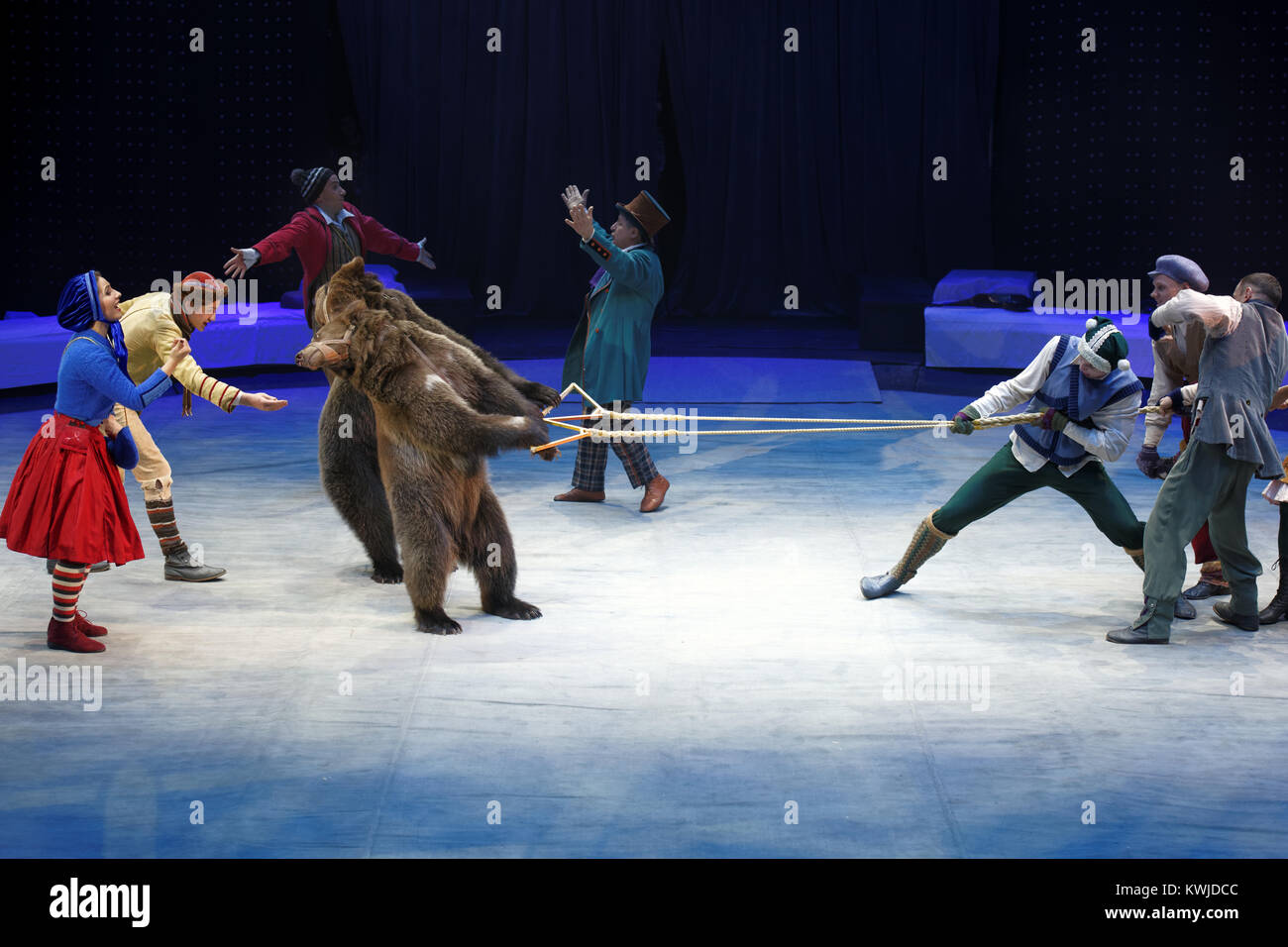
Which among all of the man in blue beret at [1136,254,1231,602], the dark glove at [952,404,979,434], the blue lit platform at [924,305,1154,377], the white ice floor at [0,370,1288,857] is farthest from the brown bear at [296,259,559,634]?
the blue lit platform at [924,305,1154,377]

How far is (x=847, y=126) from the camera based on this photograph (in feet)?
36.1

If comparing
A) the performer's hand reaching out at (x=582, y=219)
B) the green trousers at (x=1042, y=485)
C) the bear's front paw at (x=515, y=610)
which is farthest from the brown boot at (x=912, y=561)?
the performer's hand reaching out at (x=582, y=219)

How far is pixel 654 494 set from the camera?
636 cm

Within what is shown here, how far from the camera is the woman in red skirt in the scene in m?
4.37

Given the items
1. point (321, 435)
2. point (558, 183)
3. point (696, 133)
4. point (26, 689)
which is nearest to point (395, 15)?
point (558, 183)

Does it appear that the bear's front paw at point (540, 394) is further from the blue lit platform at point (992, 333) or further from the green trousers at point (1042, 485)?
the blue lit platform at point (992, 333)

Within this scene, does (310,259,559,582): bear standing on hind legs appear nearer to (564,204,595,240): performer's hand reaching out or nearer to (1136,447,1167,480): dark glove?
(564,204,595,240): performer's hand reaching out

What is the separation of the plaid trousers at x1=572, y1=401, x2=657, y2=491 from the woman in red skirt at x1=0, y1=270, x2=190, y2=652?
234cm

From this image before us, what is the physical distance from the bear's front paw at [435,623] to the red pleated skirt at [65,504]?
932mm

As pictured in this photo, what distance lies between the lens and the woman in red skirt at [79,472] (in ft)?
14.3

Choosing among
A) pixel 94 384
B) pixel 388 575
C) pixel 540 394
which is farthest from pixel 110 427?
pixel 540 394

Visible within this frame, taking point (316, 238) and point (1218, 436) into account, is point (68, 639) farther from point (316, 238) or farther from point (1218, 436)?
point (1218, 436)

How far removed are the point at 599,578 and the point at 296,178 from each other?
2.55 m

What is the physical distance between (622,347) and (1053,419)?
2.41 m
